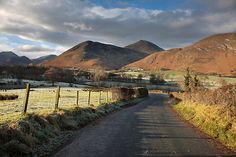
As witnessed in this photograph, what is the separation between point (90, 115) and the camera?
22328 millimetres

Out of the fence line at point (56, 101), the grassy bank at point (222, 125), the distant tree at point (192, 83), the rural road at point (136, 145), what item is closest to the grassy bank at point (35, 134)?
the rural road at point (136, 145)

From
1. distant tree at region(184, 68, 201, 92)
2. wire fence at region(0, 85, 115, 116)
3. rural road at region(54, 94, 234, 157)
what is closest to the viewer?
rural road at region(54, 94, 234, 157)

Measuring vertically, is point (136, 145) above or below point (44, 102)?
above

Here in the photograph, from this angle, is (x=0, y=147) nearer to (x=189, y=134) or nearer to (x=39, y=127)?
(x=39, y=127)

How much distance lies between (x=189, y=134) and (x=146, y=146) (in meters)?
4.71

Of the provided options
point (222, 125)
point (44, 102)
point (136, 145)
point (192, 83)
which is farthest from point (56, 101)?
point (192, 83)

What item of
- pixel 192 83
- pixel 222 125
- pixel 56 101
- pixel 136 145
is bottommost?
pixel 136 145

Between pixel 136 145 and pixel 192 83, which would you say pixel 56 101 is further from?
pixel 192 83

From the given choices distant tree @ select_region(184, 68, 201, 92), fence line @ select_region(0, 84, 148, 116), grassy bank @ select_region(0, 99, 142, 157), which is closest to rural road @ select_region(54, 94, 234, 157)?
grassy bank @ select_region(0, 99, 142, 157)

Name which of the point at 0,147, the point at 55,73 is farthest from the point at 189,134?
the point at 55,73

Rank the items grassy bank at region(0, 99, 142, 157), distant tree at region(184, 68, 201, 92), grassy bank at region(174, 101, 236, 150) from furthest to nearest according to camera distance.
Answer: distant tree at region(184, 68, 201, 92) < grassy bank at region(174, 101, 236, 150) < grassy bank at region(0, 99, 142, 157)

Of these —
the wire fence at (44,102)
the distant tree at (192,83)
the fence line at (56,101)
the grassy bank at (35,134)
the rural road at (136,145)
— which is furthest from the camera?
the distant tree at (192,83)

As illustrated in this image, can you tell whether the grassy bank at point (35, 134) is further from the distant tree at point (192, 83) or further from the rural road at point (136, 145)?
the distant tree at point (192, 83)

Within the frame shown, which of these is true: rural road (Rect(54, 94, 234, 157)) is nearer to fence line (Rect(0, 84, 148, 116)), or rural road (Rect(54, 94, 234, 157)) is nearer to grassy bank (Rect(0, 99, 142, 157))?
grassy bank (Rect(0, 99, 142, 157))
